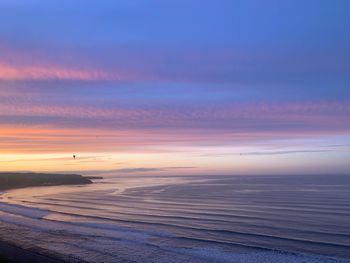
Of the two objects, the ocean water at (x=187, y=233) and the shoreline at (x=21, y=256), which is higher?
the shoreline at (x=21, y=256)

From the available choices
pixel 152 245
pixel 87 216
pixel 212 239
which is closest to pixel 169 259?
pixel 152 245

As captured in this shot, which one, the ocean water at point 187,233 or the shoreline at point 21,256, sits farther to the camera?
the ocean water at point 187,233

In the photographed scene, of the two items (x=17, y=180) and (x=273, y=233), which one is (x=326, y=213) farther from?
(x=17, y=180)

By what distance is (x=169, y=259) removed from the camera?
62.2 feet

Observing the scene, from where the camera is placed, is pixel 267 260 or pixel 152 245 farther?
pixel 152 245

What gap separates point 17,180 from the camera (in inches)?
4126

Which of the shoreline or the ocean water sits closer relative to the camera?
the shoreline

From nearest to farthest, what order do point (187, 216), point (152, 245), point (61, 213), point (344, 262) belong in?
point (344, 262) < point (152, 245) < point (187, 216) < point (61, 213)

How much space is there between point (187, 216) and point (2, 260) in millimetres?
18726

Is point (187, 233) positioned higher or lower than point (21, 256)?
lower

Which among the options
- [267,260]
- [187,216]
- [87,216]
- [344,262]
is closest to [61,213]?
[87,216]

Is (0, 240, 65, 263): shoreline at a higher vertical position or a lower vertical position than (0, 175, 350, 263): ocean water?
higher

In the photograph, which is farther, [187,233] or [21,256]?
[187,233]

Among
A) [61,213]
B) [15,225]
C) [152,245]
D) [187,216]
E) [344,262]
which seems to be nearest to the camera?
[344,262]
